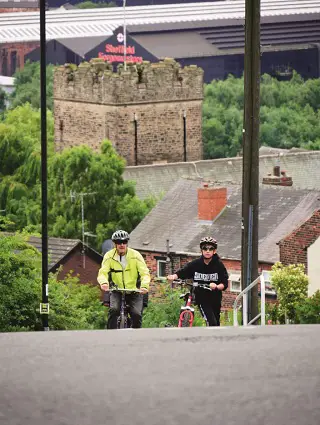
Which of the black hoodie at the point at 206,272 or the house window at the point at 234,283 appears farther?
the house window at the point at 234,283

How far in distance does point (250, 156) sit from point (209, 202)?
43413mm

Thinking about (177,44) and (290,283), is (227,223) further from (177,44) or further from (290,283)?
(177,44)

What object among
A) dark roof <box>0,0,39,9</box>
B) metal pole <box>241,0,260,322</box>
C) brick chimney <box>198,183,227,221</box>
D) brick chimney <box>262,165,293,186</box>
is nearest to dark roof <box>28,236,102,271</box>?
brick chimney <box>198,183,227,221</box>

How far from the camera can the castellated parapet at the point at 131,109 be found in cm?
→ 9500

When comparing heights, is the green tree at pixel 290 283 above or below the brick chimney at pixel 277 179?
below

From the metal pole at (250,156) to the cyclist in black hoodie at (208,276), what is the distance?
11.3 ft

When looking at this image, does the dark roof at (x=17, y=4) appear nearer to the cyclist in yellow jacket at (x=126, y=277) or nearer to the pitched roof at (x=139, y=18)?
the pitched roof at (x=139, y=18)

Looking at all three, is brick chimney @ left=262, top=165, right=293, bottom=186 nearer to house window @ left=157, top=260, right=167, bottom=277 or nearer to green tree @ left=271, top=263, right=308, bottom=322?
house window @ left=157, top=260, right=167, bottom=277

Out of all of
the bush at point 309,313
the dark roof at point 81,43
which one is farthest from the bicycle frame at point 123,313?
the dark roof at point 81,43

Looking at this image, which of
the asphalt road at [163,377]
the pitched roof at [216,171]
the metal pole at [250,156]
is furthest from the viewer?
the pitched roof at [216,171]

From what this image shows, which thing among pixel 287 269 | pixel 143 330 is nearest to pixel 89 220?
pixel 287 269

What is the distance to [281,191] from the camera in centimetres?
6375

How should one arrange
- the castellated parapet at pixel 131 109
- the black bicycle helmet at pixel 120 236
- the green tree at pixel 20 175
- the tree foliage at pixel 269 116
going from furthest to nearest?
the tree foliage at pixel 269 116 → the castellated parapet at pixel 131 109 → the green tree at pixel 20 175 → the black bicycle helmet at pixel 120 236

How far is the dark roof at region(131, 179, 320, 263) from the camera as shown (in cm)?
5828
